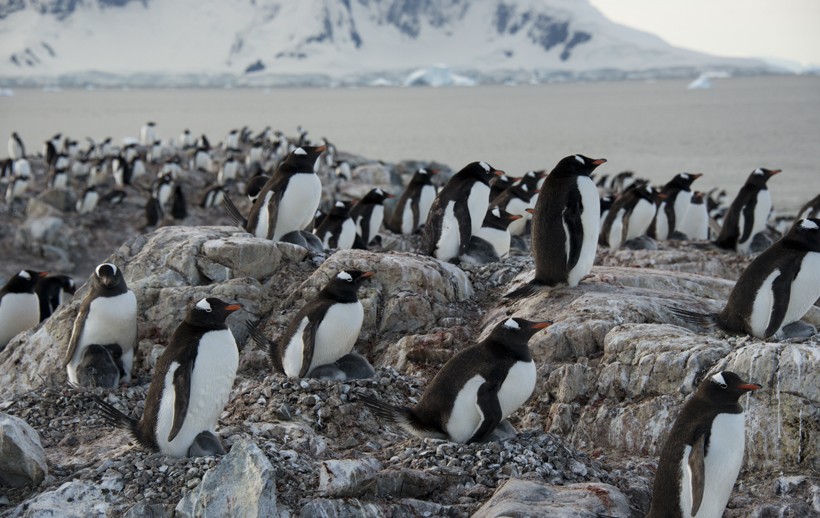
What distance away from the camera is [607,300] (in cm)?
695

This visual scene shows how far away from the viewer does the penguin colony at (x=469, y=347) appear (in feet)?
16.4

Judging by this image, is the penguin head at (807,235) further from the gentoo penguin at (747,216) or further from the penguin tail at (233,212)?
the penguin tail at (233,212)

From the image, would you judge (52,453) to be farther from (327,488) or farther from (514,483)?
(514,483)

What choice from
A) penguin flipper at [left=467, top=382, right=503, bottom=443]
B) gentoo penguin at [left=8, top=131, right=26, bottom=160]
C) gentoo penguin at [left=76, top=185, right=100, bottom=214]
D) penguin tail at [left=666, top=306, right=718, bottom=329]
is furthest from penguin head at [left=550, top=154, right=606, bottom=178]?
gentoo penguin at [left=8, top=131, right=26, bottom=160]

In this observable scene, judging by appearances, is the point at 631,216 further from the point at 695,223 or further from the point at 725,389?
the point at 725,389

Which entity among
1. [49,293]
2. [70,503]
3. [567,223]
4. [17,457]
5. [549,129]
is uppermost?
[567,223]

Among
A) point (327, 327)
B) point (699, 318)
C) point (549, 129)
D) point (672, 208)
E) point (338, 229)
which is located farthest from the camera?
point (549, 129)

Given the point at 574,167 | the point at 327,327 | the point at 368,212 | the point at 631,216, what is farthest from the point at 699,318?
the point at 368,212

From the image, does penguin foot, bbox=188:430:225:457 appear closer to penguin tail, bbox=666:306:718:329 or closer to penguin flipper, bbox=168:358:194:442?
penguin flipper, bbox=168:358:194:442

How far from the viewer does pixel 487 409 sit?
17.8ft

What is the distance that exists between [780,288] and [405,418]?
2.64 metres

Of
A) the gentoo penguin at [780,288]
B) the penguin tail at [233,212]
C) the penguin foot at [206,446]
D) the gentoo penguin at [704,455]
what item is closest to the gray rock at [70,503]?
the penguin foot at [206,446]

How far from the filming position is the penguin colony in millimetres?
4988

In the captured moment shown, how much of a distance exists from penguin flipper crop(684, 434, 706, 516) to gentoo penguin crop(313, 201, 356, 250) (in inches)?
229
